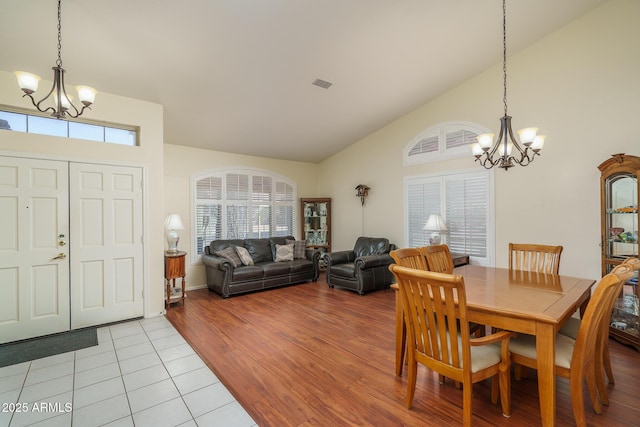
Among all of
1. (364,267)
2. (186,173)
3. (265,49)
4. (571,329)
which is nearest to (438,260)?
(571,329)

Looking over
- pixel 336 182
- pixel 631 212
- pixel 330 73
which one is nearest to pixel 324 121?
pixel 330 73

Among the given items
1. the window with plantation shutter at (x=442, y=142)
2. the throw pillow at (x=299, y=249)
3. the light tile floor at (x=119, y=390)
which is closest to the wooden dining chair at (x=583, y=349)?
the light tile floor at (x=119, y=390)

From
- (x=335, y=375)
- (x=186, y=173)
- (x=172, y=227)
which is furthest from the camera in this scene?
(x=186, y=173)

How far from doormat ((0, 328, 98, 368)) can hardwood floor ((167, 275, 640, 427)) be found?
0.93m

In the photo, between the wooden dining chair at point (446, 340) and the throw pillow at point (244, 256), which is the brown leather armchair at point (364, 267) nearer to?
the throw pillow at point (244, 256)

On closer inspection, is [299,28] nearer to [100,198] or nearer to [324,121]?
[324,121]

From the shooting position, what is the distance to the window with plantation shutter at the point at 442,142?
470 cm

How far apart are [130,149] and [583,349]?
4.93 m

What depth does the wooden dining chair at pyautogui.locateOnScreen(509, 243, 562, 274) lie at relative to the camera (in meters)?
2.97

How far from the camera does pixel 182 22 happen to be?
9.20 ft

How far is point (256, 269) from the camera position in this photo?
519 centimetres

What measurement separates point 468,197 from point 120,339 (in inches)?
206

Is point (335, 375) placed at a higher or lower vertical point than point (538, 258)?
lower

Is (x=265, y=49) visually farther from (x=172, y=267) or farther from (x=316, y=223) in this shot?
(x=316, y=223)
